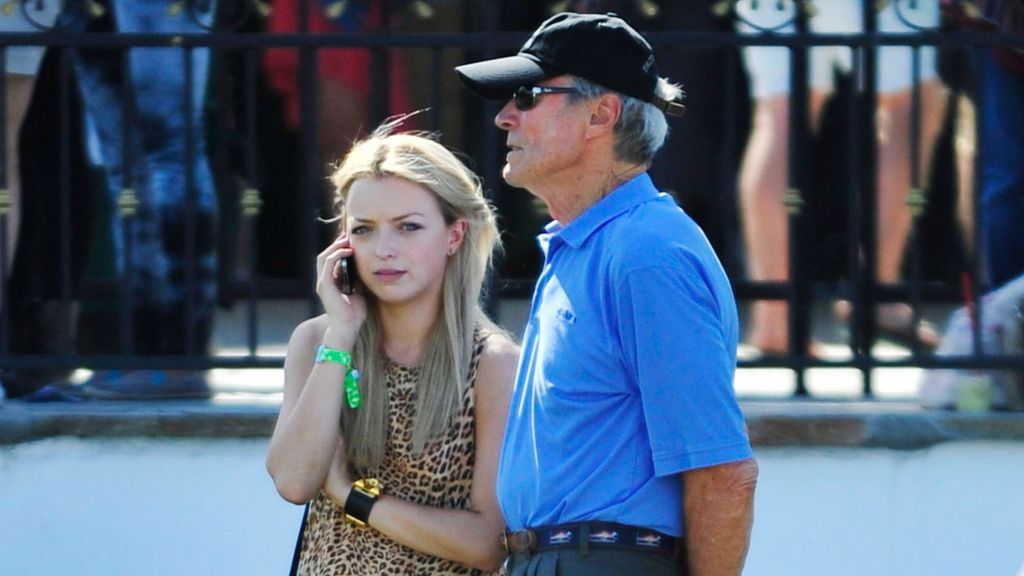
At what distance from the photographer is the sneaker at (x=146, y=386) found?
18.8 feet

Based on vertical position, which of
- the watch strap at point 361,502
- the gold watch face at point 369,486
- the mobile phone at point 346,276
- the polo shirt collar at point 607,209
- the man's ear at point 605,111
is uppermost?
the man's ear at point 605,111

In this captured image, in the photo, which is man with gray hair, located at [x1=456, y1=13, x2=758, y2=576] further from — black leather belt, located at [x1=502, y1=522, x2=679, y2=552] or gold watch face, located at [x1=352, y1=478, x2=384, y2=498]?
gold watch face, located at [x1=352, y1=478, x2=384, y2=498]

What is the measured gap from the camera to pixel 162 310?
227 inches

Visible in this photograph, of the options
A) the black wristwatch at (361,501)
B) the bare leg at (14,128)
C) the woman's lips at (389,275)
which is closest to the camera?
the black wristwatch at (361,501)

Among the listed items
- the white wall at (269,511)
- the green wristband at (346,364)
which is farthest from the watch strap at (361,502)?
the white wall at (269,511)

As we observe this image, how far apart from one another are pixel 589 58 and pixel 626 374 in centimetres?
55

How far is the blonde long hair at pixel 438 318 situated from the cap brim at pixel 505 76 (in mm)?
565

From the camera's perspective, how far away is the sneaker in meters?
5.73

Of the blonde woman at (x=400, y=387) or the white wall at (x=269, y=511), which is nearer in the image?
the blonde woman at (x=400, y=387)

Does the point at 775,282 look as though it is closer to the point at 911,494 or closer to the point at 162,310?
the point at 911,494

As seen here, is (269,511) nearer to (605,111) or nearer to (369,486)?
(369,486)

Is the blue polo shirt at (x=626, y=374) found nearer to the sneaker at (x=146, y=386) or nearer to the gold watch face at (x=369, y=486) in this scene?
the gold watch face at (x=369, y=486)

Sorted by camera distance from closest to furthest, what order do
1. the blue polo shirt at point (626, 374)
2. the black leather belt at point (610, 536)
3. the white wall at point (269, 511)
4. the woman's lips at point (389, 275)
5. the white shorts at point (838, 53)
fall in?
the blue polo shirt at point (626, 374), the black leather belt at point (610, 536), the woman's lips at point (389, 275), the white wall at point (269, 511), the white shorts at point (838, 53)

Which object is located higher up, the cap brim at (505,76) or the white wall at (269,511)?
the cap brim at (505,76)
